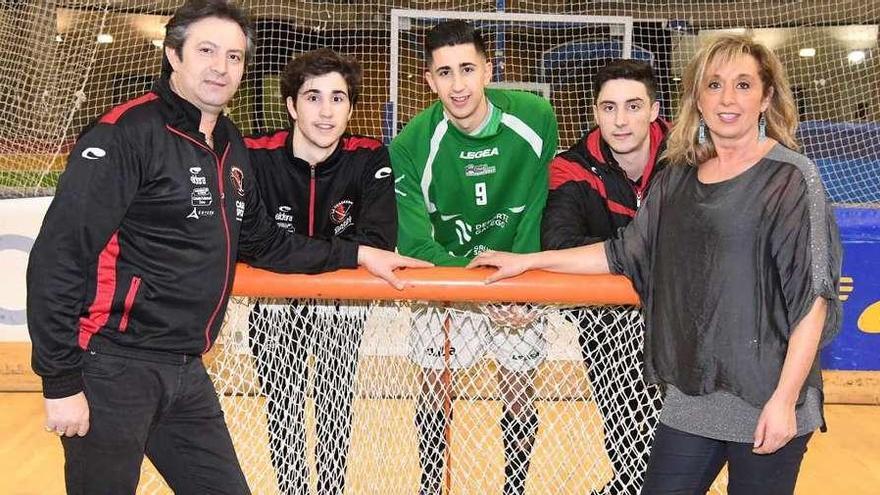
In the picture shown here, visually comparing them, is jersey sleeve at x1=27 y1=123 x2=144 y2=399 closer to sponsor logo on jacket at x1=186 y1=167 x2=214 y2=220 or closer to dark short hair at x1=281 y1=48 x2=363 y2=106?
sponsor logo on jacket at x1=186 y1=167 x2=214 y2=220

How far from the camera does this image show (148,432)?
6.73 ft

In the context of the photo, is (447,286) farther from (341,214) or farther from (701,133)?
(701,133)

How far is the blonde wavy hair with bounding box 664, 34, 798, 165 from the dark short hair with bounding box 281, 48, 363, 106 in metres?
1.04

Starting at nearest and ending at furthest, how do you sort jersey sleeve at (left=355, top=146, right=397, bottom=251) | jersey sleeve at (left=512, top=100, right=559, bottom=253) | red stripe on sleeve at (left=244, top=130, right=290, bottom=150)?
jersey sleeve at (left=355, top=146, right=397, bottom=251), red stripe on sleeve at (left=244, top=130, right=290, bottom=150), jersey sleeve at (left=512, top=100, right=559, bottom=253)

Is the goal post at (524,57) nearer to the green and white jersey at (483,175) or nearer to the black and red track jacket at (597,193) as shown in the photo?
the green and white jersey at (483,175)

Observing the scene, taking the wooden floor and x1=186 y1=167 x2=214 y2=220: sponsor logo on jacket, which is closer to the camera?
x1=186 y1=167 x2=214 y2=220: sponsor logo on jacket

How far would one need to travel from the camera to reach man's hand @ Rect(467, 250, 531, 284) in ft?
7.28

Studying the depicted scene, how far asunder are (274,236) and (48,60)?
6643mm

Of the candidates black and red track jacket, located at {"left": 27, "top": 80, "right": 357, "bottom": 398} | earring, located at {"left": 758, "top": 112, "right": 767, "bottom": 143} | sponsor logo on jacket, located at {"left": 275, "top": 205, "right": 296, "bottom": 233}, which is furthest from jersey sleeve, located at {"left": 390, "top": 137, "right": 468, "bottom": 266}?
earring, located at {"left": 758, "top": 112, "right": 767, "bottom": 143}

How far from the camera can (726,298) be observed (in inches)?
74.7

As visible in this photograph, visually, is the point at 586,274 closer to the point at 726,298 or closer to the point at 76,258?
the point at 726,298

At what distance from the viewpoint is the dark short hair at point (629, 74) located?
267 cm

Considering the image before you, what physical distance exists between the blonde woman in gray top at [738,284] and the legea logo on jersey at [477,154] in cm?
84

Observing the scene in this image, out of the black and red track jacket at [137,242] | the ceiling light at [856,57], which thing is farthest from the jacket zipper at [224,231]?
the ceiling light at [856,57]
